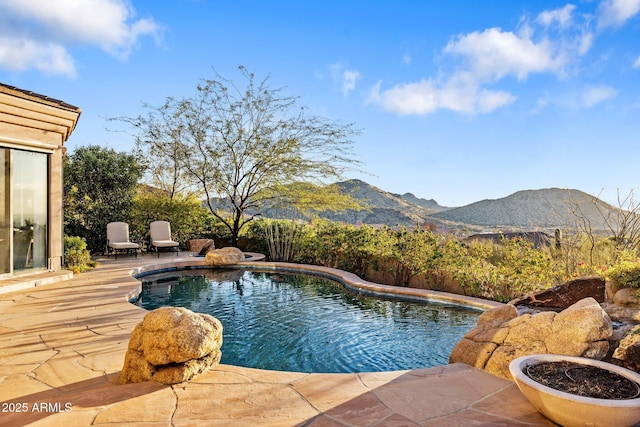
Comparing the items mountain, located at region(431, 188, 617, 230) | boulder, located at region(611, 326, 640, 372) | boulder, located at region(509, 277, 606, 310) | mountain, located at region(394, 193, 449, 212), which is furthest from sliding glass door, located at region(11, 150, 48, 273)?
mountain, located at region(394, 193, 449, 212)

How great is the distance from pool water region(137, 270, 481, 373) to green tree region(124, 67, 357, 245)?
484 cm

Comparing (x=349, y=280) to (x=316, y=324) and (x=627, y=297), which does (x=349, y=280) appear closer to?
(x=316, y=324)

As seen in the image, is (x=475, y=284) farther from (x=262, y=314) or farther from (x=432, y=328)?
(x=262, y=314)

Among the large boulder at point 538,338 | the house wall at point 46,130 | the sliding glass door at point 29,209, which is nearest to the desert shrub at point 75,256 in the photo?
the house wall at point 46,130

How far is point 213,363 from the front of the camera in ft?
11.0

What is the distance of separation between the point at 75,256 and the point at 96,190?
411cm

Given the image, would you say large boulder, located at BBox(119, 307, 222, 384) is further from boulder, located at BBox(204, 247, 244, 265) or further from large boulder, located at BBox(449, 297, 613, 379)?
boulder, located at BBox(204, 247, 244, 265)

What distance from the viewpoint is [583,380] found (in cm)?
257

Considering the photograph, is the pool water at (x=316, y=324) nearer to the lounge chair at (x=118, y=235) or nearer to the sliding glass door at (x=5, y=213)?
the sliding glass door at (x=5, y=213)

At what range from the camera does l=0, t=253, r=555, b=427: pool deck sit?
97.5 inches

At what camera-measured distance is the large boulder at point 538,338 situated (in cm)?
319

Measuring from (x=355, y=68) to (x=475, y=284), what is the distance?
22.7 feet

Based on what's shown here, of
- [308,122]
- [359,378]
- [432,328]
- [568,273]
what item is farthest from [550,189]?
[359,378]

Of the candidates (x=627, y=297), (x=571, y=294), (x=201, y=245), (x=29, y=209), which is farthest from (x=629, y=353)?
(x=201, y=245)
